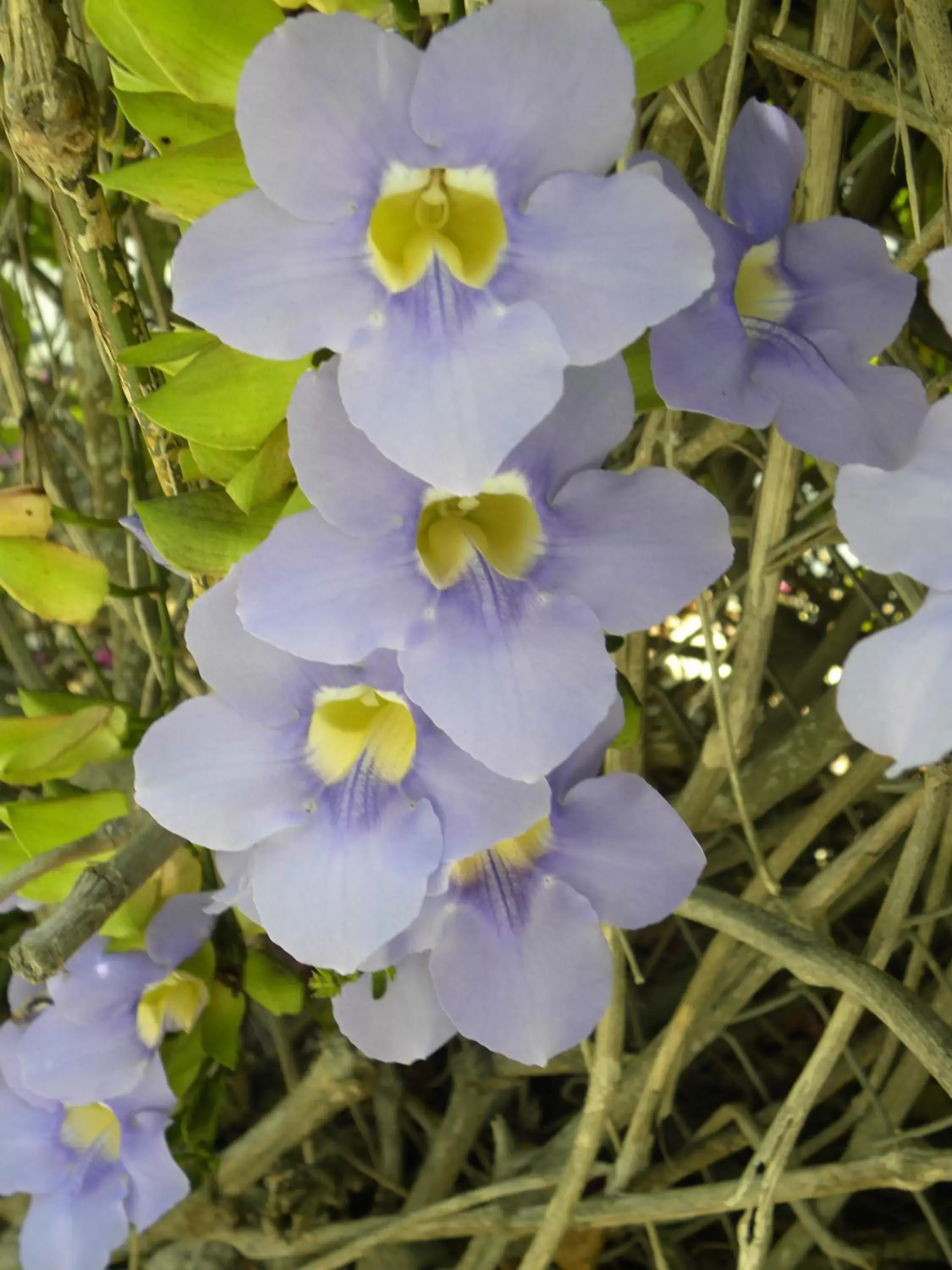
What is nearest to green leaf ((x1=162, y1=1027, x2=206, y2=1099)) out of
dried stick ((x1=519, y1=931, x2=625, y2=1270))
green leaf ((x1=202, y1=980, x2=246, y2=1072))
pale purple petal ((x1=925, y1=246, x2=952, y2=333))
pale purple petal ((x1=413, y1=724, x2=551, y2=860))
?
green leaf ((x1=202, y1=980, x2=246, y2=1072))

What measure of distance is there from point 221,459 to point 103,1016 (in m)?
0.38

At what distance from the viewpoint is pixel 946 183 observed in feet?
1.17

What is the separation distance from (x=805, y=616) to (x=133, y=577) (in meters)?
0.64

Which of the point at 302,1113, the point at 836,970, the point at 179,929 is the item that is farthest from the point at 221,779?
the point at 302,1113

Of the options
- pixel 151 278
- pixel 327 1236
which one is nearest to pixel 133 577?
pixel 151 278

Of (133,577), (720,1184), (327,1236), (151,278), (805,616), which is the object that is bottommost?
(327,1236)


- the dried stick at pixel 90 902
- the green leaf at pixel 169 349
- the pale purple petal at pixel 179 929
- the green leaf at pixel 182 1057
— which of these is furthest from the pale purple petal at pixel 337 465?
the green leaf at pixel 182 1057

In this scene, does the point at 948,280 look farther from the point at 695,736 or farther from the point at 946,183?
the point at 695,736

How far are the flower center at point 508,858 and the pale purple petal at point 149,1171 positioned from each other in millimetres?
343

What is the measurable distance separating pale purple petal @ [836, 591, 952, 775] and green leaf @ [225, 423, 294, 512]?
0.22 metres

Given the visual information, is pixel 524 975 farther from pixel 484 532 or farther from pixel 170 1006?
pixel 170 1006

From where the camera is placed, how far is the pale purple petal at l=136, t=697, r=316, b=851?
1.31ft

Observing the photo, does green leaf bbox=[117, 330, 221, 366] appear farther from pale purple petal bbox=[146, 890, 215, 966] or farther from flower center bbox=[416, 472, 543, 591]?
pale purple petal bbox=[146, 890, 215, 966]

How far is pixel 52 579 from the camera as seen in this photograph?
0.55 metres
